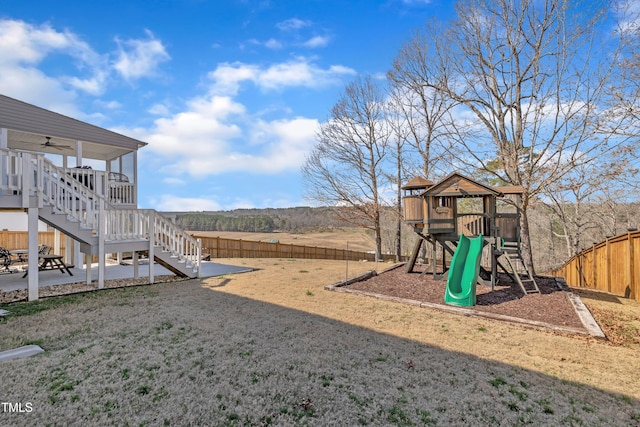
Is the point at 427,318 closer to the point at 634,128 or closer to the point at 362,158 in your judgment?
the point at 634,128

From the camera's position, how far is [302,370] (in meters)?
3.17

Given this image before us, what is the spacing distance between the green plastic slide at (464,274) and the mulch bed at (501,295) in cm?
23

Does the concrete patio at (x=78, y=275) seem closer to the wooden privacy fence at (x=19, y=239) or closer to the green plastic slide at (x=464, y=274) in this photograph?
the wooden privacy fence at (x=19, y=239)

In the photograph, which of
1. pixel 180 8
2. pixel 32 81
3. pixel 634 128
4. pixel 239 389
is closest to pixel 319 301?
pixel 239 389

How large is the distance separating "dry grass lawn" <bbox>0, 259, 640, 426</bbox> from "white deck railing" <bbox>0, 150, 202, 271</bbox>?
215 centimetres

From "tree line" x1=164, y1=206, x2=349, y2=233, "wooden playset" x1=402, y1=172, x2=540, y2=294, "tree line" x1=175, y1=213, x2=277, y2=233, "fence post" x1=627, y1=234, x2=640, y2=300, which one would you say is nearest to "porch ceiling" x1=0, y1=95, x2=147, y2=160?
"wooden playset" x1=402, y1=172, x2=540, y2=294

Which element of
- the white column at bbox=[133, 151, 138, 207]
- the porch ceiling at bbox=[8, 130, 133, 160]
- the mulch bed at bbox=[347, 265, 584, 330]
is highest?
the porch ceiling at bbox=[8, 130, 133, 160]

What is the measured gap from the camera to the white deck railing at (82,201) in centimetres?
598

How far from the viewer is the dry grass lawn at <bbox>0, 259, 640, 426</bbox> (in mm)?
Result: 2486

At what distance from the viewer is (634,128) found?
9117 millimetres

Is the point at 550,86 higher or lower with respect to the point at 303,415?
higher

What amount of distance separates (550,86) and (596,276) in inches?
262

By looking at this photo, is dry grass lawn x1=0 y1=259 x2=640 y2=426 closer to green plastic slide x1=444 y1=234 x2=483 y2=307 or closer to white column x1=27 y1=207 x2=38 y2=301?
white column x1=27 y1=207 x2=38 y2=301

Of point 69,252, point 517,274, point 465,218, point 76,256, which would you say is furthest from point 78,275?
point 517,274
